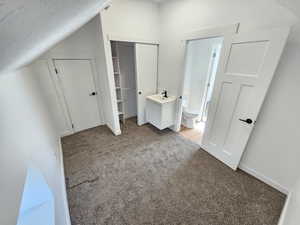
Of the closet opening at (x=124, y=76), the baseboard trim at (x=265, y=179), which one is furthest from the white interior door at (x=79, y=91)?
the baseboard trim at (x=265, y=179)

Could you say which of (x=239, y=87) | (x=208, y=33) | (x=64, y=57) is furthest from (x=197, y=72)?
(x=64, y=57)

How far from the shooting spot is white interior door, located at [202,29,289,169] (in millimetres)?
1422

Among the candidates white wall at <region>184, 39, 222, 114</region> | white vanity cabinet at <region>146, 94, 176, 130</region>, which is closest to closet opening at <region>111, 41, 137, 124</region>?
white vanity cabinet at <region>146, 94, 176, 130</region>

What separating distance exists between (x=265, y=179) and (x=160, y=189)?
4.93 ft

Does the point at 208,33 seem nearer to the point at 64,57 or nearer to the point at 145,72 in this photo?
the point at 145,72

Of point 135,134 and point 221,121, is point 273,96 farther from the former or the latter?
point 135,134

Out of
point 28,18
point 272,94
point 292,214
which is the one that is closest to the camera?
point 28,18

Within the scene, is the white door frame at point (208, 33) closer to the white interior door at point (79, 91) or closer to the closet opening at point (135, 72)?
the closet opening at point (135, 72)

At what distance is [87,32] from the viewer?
256 centimetres

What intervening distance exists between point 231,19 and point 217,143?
182 centimetres

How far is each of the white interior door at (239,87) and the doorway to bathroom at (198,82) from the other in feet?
2.39

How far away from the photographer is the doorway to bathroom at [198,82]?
2877mm

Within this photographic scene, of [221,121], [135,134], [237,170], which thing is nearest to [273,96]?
[221,121]

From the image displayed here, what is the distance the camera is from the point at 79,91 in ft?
9.26
